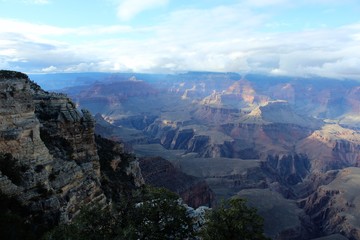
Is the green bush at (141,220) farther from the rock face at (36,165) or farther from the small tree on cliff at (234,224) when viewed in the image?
the rock face at (36,165)

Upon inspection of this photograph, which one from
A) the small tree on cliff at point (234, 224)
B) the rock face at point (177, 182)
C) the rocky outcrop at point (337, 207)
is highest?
the small tree on cliff at point (234, 224)

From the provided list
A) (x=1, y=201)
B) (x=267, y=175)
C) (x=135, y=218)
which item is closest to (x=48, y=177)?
(x=1, y=201)

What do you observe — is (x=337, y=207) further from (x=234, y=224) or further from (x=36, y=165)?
(x=36, y=165)

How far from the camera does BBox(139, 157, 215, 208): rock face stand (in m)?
118

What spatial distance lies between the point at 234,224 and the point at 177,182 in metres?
100

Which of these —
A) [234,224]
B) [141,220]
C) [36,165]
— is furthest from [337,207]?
[36,165]

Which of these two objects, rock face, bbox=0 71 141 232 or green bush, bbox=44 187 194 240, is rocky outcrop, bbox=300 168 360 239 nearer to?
rock face, bbox=0 71 141 232

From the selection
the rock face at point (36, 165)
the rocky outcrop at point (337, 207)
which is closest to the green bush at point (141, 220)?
the rock face at point (36, 165)

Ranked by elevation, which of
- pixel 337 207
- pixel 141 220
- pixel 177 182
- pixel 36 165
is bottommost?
pixel 337 207

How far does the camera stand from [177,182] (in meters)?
124

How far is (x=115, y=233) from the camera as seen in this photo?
24062 mm

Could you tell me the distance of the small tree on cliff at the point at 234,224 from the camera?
24.4 m

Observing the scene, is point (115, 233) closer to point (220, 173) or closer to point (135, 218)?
point (135, 218)

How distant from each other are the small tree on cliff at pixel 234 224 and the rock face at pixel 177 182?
292 feet
